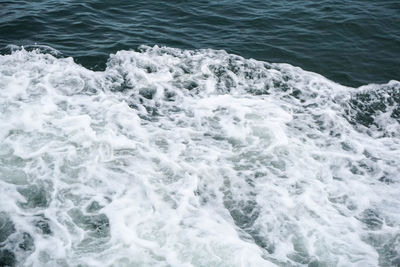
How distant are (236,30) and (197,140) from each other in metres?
6.68

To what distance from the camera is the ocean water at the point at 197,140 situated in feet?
20.0

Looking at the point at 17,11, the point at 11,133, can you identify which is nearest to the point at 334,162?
the point at 11,133

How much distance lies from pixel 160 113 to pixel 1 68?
4819 mm

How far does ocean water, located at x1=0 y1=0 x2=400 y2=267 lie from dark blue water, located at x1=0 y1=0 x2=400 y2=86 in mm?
80

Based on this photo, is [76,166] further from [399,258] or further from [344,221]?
[399,258]

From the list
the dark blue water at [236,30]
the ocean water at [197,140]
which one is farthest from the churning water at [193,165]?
the dark blue water at [236,30]

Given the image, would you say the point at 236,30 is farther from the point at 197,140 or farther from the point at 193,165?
the point at 193,165

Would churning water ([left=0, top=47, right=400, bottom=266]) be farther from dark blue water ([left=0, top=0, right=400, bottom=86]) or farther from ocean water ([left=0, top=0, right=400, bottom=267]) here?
dark blue water ([left=0, top=0, right=400, bottom=86])

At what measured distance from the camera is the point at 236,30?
13.7 m

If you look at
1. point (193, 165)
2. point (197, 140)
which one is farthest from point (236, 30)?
point (193, 165)

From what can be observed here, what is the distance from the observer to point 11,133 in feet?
26.8

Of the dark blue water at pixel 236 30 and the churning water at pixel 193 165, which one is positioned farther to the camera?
the dark blue water at pixel 236 30

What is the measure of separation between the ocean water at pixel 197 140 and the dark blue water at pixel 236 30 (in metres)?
0.08

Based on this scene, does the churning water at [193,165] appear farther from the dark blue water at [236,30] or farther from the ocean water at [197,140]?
the dark blue water at [236,30]
